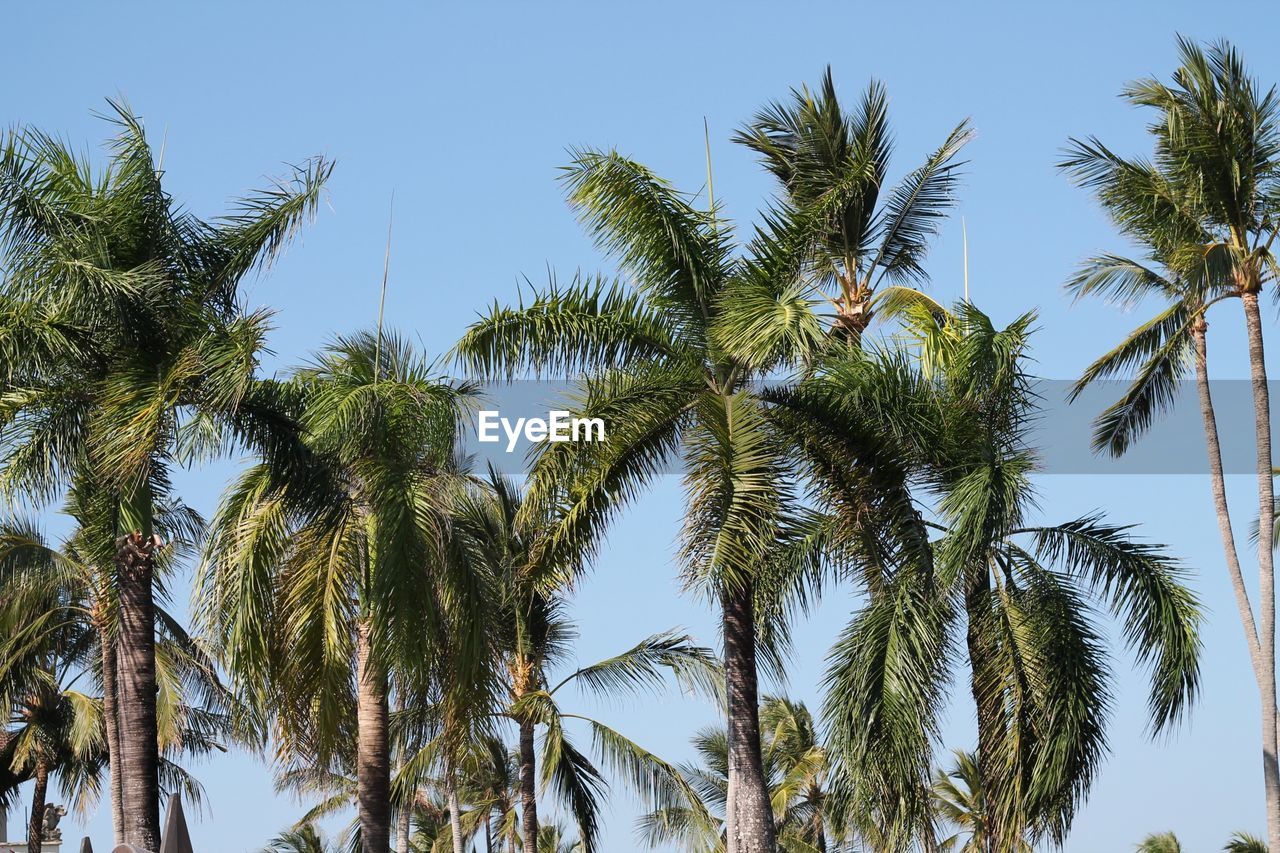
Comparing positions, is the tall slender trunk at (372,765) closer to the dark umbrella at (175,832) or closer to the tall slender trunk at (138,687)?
the tall slender trunk at (138,687)

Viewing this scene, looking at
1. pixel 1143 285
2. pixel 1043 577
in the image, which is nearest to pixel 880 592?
pixel 1043 577

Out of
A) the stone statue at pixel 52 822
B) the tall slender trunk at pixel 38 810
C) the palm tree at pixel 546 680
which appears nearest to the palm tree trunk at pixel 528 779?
the palm tree at pixel 546 680

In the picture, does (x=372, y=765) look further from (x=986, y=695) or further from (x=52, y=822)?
(x=52, y=822)

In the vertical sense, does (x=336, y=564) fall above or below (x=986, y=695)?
above

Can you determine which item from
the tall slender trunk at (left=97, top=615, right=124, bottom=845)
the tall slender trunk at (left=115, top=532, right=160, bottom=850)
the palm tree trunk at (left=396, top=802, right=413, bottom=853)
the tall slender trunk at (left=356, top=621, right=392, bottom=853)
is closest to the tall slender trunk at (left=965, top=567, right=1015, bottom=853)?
the tall slender trunk at (left=356, top=621, right=392, bottom=853)

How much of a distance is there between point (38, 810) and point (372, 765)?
49.0 feet

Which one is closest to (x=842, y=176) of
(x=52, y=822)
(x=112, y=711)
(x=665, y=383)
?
(x=665, y=383)

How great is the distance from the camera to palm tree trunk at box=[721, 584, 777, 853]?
15.8 metres

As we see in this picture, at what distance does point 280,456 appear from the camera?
15.5 metres

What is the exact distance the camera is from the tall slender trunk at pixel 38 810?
29750mm

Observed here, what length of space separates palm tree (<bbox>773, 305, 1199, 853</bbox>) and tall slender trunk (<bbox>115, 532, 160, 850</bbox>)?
6269mm

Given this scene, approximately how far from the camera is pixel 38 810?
30.8m

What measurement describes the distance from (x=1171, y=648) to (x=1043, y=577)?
4.87 ft

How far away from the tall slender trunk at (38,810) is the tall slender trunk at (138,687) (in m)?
17.3
